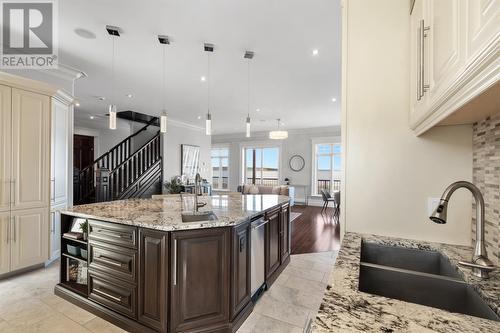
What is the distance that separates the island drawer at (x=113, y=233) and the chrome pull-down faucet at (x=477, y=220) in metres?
1.93

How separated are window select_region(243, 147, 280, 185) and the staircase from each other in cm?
420

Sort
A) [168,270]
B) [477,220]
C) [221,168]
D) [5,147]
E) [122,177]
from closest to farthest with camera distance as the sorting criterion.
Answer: [477,220], [168,270], [5,147], [122,177], [221,168]

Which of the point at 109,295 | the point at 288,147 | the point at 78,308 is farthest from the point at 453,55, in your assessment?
the point at 288,147

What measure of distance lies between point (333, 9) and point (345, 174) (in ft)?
5.65

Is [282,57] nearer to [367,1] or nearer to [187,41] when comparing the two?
[187,41]

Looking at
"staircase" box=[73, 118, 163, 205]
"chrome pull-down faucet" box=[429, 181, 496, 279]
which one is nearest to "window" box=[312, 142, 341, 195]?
"staircase" box=[73, 118, 163, 205]

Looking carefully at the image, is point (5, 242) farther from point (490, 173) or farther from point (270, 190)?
point (270, 190)

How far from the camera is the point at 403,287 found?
3.32 ft

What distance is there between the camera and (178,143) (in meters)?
7.36

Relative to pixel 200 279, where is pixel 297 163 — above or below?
above

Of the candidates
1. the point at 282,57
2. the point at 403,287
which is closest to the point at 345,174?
the point at 403,287

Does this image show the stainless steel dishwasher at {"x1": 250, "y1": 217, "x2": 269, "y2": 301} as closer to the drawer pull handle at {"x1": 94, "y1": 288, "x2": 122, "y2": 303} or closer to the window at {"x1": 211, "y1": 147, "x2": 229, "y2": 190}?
the drawer pull handle at {"x1": 94, "y1": 288, "x2": 122, "y2": 303}

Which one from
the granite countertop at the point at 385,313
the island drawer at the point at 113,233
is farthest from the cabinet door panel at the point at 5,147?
the granite countertop at the point at 385,313

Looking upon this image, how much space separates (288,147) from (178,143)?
420 centimetres
